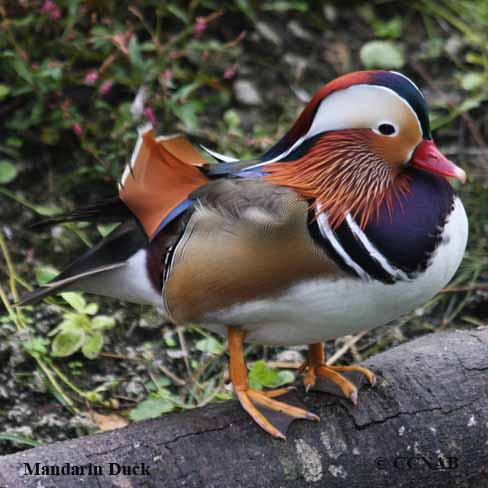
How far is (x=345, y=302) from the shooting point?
1666 millimetres

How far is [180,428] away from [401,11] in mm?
2570

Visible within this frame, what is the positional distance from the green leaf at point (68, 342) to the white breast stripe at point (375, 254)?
1.00 meters

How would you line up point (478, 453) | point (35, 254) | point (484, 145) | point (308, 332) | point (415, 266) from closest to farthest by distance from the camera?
point (415, 266), point (308, 332), point (478, 453), point (35, 254), point (484, 145)

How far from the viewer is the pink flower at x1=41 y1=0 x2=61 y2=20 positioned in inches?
120

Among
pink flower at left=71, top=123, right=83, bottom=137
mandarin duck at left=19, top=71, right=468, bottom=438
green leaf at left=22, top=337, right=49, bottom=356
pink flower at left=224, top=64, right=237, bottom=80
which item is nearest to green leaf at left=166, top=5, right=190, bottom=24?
pink flower at left=224, top=64, right=237, bottom=80

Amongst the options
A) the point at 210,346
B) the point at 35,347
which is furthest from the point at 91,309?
the point at 210,346

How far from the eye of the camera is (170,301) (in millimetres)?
1811

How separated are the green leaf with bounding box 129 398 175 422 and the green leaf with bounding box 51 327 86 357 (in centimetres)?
29

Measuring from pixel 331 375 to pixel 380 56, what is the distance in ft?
6.15

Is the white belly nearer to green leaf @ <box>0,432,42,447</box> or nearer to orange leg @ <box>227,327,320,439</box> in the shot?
orange leg @ <box>227,327,320,439</box>

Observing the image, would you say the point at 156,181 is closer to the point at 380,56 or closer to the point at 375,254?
the point at 375,254

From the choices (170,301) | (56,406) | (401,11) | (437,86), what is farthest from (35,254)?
(401,11)

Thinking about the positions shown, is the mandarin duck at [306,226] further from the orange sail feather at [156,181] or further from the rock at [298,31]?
the rock at [298,31]

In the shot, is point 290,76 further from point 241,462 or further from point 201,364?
point 241,462
